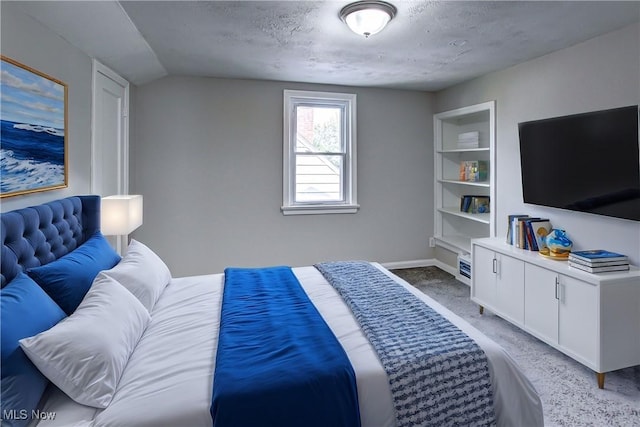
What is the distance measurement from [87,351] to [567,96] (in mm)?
3618

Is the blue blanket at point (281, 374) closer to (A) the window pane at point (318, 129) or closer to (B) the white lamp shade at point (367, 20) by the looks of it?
(B) the white lamp shade at point (367, 20)

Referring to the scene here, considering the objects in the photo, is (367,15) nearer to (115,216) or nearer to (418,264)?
(115,216)

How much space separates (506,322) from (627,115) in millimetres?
1854

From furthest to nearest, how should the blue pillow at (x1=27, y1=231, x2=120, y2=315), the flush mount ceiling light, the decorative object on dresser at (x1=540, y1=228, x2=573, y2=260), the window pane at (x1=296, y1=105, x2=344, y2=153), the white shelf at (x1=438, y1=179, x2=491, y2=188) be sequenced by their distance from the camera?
the window pane at (x1=296, y1=105, x2=344, y2=153), the white shelf at (x1=438, y1=179, x2=491, y2=188), the decorative object on dresser at (x1=540, y1=228, x2=573, y2=260), the flush mount ceiling light, the blue pillow at (x1=27, y1=231, x2=120, y2=315)

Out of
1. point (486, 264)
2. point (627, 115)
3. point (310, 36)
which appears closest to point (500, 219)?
point (486, 264)

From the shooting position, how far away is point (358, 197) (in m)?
4.70

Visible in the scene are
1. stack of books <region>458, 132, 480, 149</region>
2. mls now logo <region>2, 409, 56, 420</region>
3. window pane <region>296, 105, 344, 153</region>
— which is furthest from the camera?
window pane <region>296, 105, 344, 153</region>

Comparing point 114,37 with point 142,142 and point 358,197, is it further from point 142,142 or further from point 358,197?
point 358,197

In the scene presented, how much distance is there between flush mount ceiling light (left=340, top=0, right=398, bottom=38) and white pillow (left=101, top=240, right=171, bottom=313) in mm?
2002

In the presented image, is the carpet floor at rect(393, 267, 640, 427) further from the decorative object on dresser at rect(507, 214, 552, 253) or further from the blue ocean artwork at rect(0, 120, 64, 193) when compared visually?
the blue ocean artwork at rect(0, 120, 64, 193)

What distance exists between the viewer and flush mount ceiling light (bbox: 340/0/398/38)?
2.27m

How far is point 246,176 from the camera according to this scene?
14.1 feet

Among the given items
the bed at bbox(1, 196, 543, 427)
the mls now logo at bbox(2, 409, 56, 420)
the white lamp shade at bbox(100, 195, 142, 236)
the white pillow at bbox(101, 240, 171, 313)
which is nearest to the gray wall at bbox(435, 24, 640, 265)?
the bed at bbox(1, 196, 543, 427)

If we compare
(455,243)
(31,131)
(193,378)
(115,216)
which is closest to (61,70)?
(31,131)
